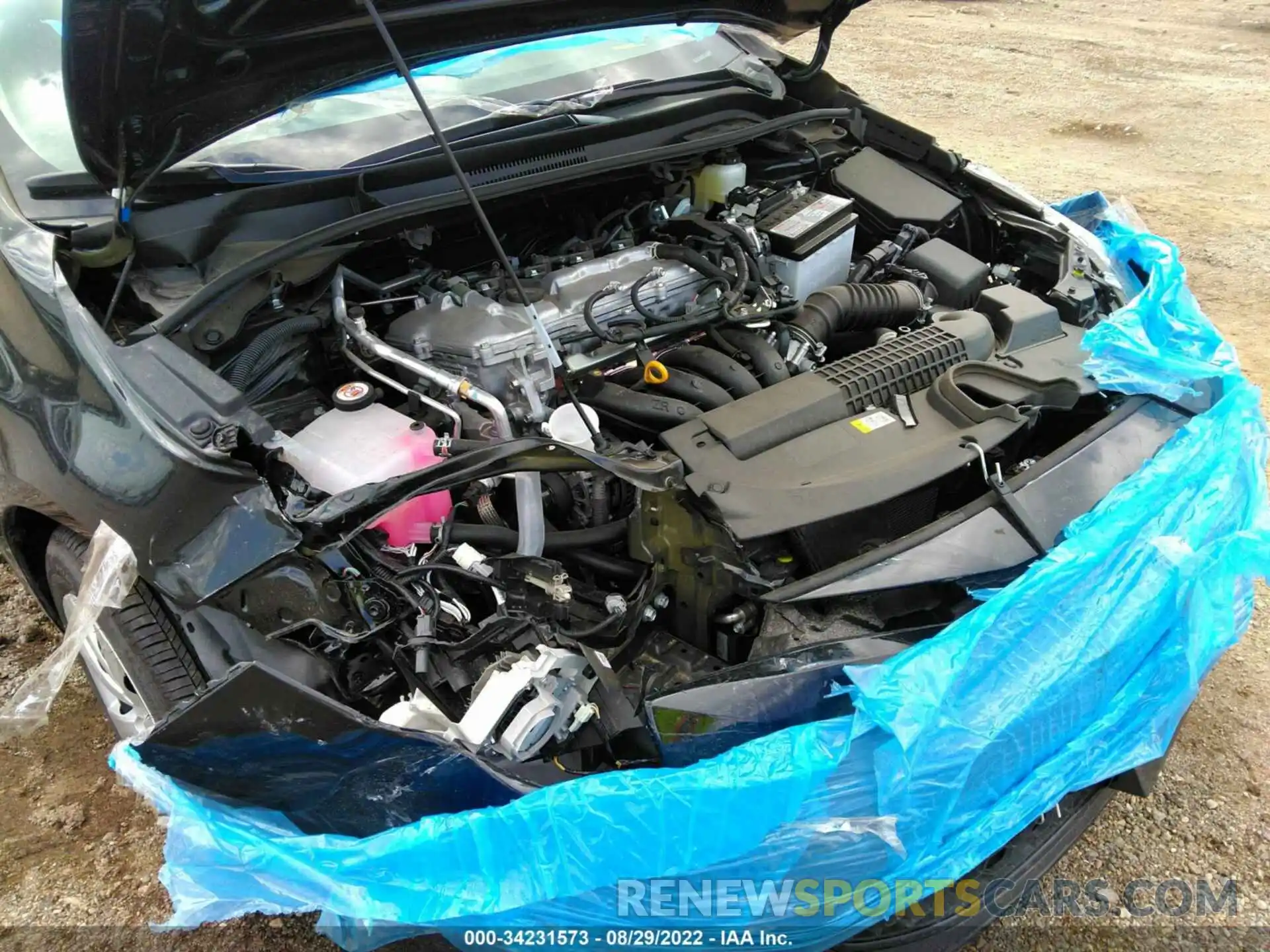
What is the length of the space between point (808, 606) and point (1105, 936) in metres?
1.08

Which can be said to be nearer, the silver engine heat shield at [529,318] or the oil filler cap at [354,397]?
the oil filler cap at [354,397]

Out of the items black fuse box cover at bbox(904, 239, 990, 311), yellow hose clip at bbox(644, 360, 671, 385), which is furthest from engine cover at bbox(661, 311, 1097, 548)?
black fuse box cover at bbox(904, 239, 990, 311)

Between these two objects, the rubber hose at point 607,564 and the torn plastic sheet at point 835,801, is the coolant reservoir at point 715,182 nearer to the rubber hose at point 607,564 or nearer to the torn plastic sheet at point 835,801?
the rubber hose at point 607,564

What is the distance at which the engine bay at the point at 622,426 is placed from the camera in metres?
1.59

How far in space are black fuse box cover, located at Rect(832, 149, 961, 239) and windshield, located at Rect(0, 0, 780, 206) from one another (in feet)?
1.25

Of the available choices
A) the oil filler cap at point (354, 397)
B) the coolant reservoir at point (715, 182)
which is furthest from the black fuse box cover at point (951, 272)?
the oil filler cap at point (354, 397)

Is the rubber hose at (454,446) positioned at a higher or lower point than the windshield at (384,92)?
lower

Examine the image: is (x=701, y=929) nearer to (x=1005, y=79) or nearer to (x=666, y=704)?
(x=666, y=704)

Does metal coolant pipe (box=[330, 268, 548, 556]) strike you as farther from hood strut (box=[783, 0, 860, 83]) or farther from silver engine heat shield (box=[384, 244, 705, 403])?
hood strut (box=[783, 0, 860, 83])

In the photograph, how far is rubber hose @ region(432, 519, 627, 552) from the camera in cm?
179

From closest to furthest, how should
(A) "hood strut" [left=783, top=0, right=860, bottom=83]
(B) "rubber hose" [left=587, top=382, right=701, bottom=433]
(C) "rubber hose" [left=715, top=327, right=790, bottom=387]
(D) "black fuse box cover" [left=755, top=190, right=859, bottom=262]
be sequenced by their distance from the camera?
(B) "rubber hose" [left=587, top=382, right=701, bottom=433], (C) "rubber hose" [left=715, top=327, right=790, bottom=387], (D) "black fuse box cover" [left=755, top=190, right=859, bottom=262], (A) "hood strut" [left=783, top=0, right=860, bottom=83]

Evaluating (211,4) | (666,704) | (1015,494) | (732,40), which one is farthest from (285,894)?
(732,40)

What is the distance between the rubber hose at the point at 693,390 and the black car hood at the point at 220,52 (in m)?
0.94

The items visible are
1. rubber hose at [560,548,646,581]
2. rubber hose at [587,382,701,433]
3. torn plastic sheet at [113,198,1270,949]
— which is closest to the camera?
torn plastic sheet at [113,198,1270,949]
